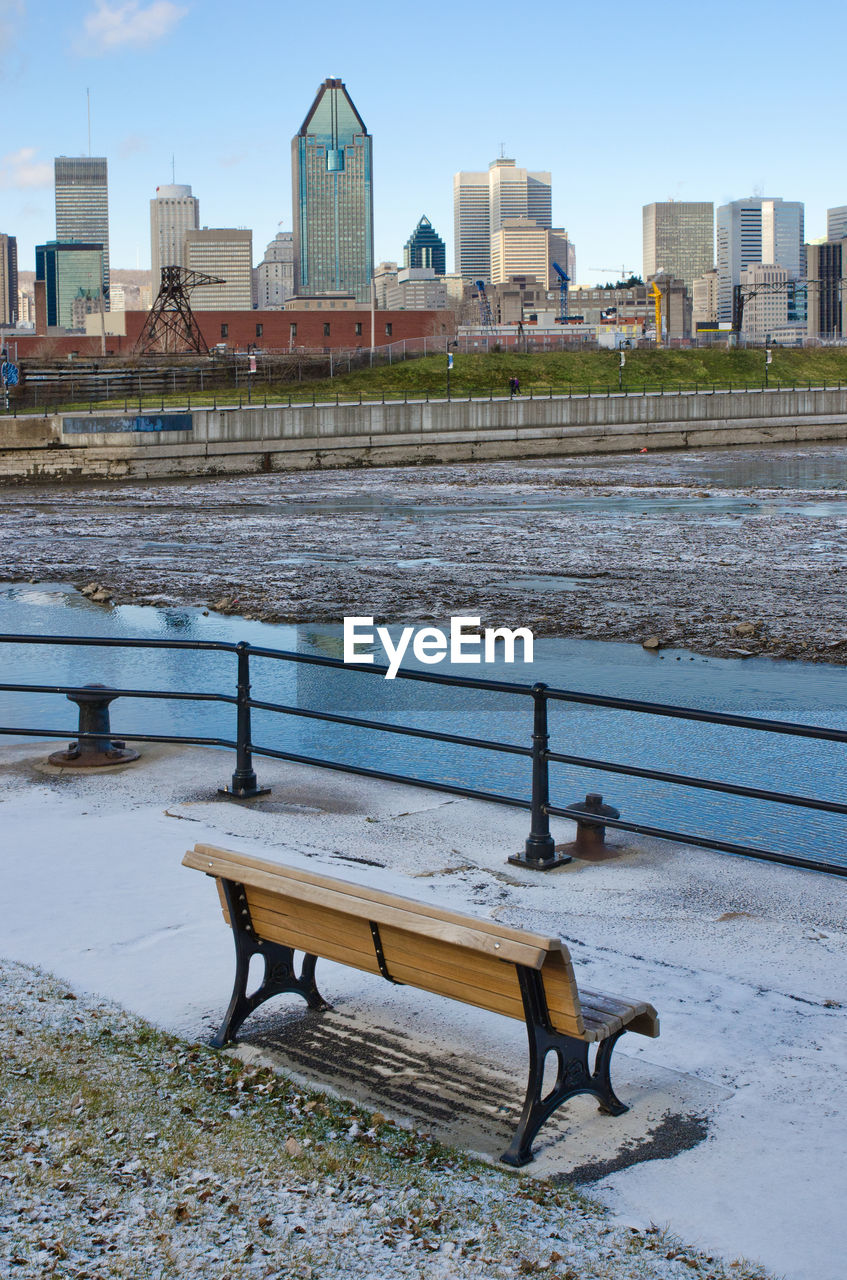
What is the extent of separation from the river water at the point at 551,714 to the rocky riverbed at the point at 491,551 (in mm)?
1476

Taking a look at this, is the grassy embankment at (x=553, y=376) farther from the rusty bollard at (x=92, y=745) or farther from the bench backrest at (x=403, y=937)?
the bench backrest at (x=403, y=937)

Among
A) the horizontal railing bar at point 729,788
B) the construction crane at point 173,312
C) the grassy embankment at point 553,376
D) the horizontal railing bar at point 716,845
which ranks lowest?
the horizontal railing bar at point 716,845

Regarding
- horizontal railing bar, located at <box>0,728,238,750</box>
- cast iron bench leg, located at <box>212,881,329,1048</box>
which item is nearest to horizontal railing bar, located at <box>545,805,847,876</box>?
cast iron bench leg, located at <box>212,881,329,1048</box>

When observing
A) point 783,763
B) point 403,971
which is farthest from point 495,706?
point 403,971

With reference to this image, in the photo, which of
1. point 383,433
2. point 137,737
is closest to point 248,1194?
point 137,737

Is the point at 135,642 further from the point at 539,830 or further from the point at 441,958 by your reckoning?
the point at 441,958

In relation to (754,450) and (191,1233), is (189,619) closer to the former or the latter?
(191,1233)

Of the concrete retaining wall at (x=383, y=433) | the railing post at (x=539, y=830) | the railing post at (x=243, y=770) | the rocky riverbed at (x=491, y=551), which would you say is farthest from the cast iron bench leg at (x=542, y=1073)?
the concrete retaining wall at (x=383, y=433)

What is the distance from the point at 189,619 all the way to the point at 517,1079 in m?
15.0

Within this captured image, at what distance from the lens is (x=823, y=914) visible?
6801 mm

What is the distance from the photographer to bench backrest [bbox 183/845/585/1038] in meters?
4.23

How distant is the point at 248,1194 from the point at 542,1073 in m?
1.01

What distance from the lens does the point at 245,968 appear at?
204 inches

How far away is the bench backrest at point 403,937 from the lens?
13.9ft
